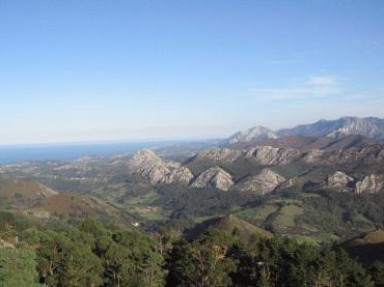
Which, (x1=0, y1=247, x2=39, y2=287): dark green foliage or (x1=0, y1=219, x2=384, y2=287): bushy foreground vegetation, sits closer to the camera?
(x1=0, y1=247, x2=39, y2=287): dark green foliage

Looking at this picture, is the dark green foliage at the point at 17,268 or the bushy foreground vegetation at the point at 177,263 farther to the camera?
the bushy foreground vegetation at the point at 177,263

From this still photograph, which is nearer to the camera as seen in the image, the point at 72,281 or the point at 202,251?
the point at 72,281

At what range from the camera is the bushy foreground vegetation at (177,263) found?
96.8 metres

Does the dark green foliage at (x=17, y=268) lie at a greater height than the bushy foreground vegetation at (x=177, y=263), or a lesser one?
greater

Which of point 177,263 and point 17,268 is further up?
point 17,268

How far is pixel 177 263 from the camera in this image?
117 meters

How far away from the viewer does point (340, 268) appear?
112938 millimetres

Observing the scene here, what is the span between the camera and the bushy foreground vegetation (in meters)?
96.8

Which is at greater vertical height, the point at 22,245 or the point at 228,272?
the point at 22,245

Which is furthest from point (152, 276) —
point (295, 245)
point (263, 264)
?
point (295, 245)

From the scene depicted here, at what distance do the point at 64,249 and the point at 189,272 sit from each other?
25.7 meters

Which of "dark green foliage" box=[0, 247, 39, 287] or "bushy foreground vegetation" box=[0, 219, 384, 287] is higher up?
"dark green foliage" box=[0, 247, 39, 287]

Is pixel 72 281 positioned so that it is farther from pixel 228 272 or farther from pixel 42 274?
pixel 228 272

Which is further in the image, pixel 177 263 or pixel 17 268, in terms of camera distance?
pixel 177 263
